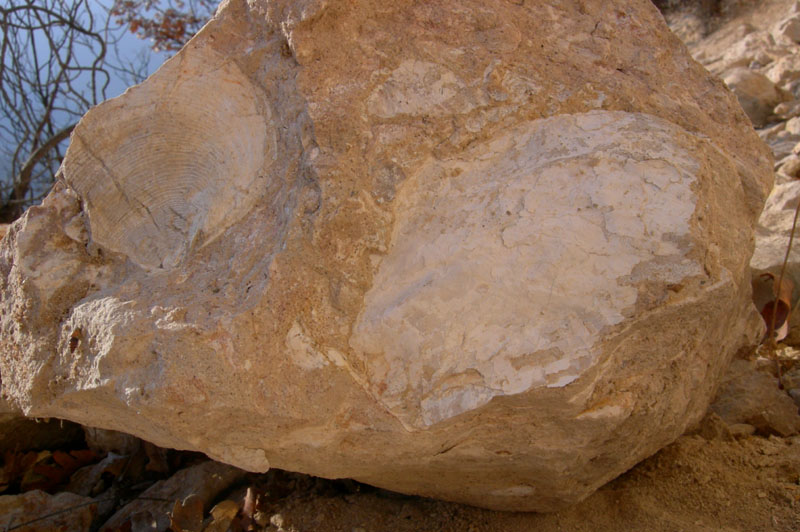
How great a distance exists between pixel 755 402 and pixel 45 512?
207 cm

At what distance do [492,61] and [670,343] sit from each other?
74 centimetres

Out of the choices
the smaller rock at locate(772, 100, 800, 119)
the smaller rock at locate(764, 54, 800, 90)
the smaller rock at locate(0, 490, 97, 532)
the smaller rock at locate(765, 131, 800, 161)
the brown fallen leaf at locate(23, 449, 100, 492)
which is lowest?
the smaller rock at locate(765, 131, 800, 161)


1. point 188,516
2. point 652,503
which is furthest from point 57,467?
point 652,503

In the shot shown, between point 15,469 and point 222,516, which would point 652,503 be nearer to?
point 222,516

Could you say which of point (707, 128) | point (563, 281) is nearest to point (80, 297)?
point (563, 281)

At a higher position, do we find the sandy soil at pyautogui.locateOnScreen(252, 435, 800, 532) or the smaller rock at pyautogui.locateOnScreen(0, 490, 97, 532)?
the smaller rock at pyautogui.locateOnScreen(0, 490, 97, 532)

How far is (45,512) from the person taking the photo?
6.36 feet

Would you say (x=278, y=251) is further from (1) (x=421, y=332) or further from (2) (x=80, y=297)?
(2) (x=80, y=297)

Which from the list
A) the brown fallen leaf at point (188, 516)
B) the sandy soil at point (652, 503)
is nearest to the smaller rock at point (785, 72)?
the sandy soil at point (652, 503)

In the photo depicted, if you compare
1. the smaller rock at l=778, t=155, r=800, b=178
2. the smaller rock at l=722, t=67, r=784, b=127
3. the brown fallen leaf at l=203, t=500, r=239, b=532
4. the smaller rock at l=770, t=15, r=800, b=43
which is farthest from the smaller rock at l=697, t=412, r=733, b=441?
the smaller rock at l=770, t=15, r=800, b=43

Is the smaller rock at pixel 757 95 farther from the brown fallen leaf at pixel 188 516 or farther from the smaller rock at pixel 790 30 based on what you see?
the brown fallen leaf at pixel 188 516

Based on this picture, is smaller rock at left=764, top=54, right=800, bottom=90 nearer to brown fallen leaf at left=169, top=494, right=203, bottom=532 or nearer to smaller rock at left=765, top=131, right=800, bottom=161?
smaller rock at left=765, top=131, right=800, bottom=161

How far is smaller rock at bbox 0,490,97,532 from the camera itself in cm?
189

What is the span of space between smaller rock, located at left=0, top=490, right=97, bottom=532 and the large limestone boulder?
470 mm
